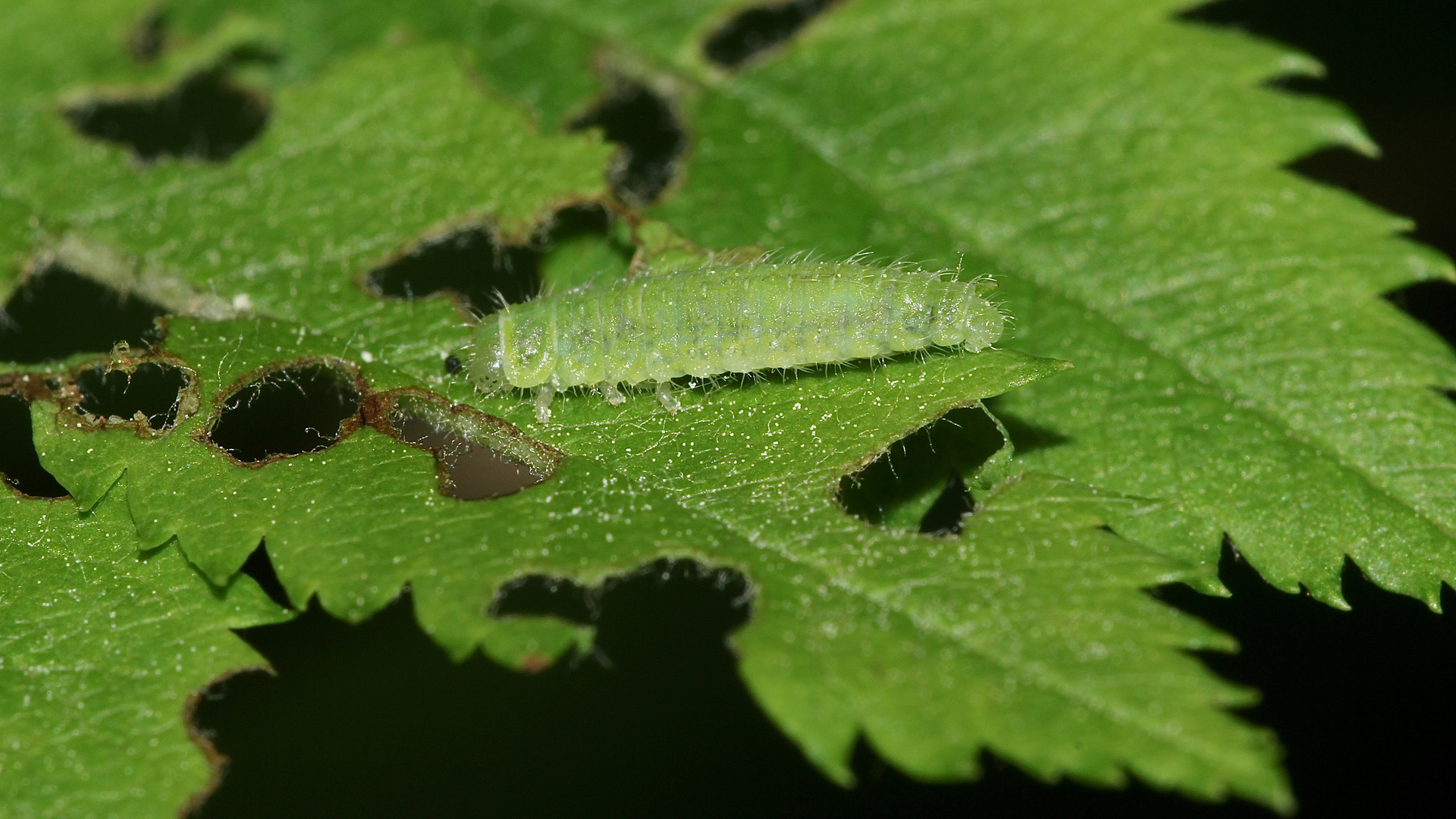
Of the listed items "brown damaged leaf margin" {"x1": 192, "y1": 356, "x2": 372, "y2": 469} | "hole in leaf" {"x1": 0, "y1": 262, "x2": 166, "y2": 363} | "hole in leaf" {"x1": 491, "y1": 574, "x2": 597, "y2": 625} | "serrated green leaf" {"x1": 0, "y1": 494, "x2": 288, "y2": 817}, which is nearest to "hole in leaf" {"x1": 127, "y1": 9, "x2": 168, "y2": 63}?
"hole in leaf" {"x1": 0, "y1": 262, "x2": 166, "y2": 363}

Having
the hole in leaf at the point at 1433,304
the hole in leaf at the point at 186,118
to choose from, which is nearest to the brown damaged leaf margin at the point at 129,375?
the hole in leaf at the point at 186,118

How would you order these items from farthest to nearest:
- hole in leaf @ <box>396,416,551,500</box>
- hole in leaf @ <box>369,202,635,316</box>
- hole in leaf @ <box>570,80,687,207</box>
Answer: hole in leaf @ <box>570,80,687,207</box> → hole in leaf @ <box>369,202,635,316</box> → hole in leaf @ <box>396,416,551,500</box>

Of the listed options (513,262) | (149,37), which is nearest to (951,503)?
(513,262)

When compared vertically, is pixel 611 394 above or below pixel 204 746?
above

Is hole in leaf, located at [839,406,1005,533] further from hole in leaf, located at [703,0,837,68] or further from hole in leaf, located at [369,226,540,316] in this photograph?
hole in leaf, located at [703,0,837,68]

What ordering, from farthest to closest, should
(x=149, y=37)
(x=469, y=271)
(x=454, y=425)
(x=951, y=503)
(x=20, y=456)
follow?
(x=149, y=37) → (x=469, y=271) → (x=20, y=456) → (x=454, y=425) → (x=951, y=503)

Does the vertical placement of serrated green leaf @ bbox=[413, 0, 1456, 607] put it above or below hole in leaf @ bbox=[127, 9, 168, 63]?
below

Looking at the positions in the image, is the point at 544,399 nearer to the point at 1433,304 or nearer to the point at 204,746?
the point at 204,746

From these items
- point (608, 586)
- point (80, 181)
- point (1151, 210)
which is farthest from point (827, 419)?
point (80, 181)
